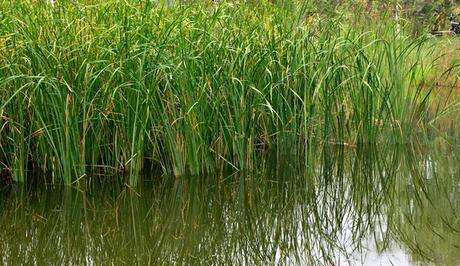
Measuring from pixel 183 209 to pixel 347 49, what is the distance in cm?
180

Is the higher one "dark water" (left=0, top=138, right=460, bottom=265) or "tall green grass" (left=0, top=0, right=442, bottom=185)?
"tall green grass" (left=0, top=0, right=442, bottom=185)

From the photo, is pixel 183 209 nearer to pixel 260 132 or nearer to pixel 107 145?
pixel 107 145

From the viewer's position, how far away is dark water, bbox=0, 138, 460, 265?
3.28 metres

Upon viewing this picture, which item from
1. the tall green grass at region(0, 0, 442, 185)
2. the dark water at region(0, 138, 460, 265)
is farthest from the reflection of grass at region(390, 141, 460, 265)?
the tall green grass at region(0, 0, 442, 185)

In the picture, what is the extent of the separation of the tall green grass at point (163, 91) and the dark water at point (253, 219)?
219 millimetres

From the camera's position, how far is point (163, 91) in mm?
4488

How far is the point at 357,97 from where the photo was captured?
17.0ft

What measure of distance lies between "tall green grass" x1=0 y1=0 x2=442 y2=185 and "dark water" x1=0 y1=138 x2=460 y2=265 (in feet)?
0.72

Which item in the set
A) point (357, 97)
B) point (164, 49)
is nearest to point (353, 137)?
point (357, 97)

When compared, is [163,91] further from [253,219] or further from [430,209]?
[430,209]

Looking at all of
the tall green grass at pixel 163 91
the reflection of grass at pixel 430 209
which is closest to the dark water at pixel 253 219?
the reflection of grass at pixel 430 209

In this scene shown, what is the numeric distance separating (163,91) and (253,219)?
110cm

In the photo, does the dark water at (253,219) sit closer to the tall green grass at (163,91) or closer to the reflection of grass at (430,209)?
the reflection of grass at (430,209)

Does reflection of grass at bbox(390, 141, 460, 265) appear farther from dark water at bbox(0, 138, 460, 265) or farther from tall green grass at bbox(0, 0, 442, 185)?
tall green grass at bbox(0, 0, 442, 185)
